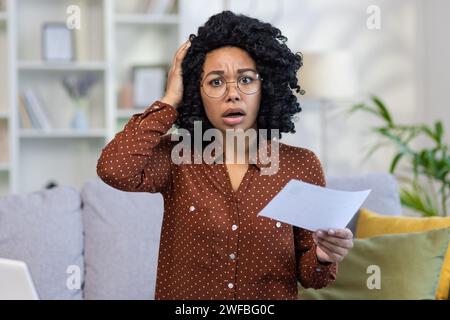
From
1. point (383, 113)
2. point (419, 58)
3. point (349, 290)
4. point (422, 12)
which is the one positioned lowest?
point (349, 290)

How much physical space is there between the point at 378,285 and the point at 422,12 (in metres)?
2.78

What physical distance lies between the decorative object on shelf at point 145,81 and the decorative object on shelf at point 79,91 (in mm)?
228

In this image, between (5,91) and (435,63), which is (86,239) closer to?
(5,91)

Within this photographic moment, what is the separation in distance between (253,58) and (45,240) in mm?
1144

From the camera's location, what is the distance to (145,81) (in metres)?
4.36

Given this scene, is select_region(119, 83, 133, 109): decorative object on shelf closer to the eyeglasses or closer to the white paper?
the eyeglasses

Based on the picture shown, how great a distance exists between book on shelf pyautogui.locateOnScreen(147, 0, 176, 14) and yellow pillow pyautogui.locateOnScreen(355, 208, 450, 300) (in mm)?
2167

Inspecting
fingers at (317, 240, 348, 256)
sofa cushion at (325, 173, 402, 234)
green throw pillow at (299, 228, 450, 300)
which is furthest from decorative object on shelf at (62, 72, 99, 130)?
fingers at (317, 240, 348, 256)

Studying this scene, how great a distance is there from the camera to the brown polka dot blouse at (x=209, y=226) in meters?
1.40

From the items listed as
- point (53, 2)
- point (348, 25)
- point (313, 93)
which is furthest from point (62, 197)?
point (348, 25)

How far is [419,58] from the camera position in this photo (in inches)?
179

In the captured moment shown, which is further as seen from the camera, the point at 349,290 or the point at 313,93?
the point at 313,93

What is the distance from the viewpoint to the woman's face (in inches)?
54.7
